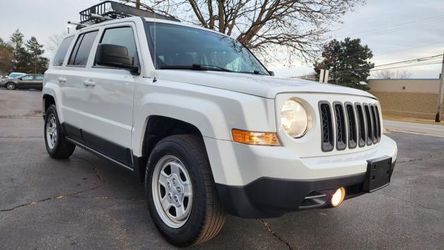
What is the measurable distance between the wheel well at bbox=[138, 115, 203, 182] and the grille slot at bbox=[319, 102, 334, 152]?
1034 mm

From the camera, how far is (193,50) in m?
3.90

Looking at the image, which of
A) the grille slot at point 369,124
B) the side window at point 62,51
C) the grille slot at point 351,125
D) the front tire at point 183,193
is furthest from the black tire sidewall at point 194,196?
the side window at point 62,51

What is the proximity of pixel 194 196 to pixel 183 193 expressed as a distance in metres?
0.26

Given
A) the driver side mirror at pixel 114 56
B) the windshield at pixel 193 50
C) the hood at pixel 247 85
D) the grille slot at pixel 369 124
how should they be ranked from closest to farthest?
the hood at pixel 247 85 → the grille slot at pixel 369 124 → the driver side mirror at pixel 114 56 → the windshield at pixel 193 50

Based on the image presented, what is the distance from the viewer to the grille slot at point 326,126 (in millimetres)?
2697

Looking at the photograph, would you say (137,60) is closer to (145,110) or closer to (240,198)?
(145,110)

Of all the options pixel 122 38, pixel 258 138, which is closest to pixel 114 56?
pixel 122 38

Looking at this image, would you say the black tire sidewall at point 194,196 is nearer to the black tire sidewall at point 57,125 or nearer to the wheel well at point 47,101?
the black tire sidewall at point 57,125

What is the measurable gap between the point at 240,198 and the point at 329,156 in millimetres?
704

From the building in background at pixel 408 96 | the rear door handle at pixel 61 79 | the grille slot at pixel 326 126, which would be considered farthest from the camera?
the building in background at pixel 408 96

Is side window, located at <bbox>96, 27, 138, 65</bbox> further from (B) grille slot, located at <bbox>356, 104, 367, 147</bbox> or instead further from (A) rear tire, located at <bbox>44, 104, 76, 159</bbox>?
(B) grille slot, located at <bbox>356, 104, 367, 147</bbox>

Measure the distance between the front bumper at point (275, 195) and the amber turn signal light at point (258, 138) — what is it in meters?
0.23

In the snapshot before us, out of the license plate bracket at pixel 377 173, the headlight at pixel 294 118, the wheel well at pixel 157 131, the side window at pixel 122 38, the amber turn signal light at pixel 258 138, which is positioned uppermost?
the side window at pixel 122 38

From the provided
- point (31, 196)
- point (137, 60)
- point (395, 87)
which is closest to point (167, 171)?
point (137, 60)
